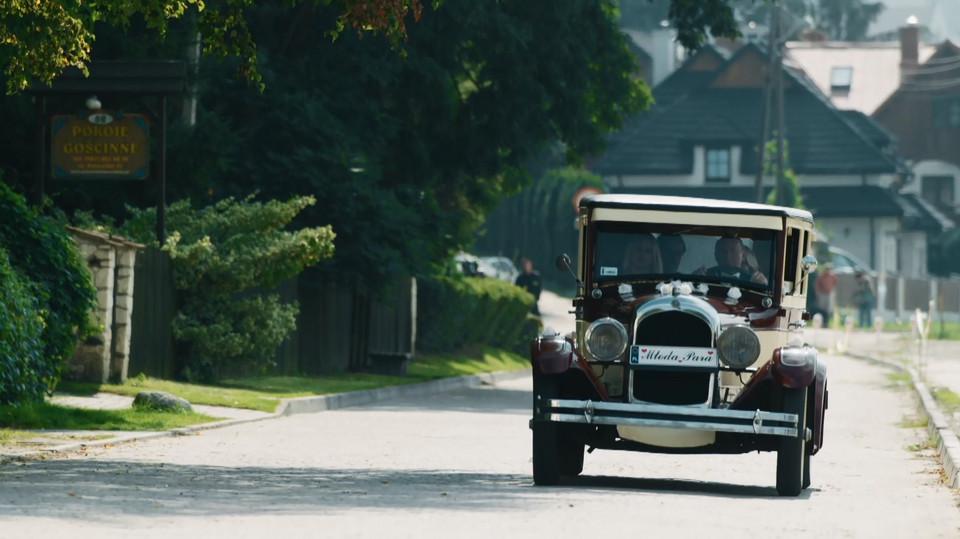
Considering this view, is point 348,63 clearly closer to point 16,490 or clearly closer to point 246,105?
point 246,105

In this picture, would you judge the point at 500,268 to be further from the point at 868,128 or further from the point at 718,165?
the point at 868,128

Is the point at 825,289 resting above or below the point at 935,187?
below

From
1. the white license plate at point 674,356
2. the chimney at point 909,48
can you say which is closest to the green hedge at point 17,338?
the white license plate at point 674,356

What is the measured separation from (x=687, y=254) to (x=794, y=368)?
1.62 metres

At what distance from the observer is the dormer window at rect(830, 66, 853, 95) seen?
10244cm

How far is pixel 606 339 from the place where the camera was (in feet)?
47.2

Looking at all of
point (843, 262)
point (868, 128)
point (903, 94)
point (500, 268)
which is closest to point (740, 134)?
point (868, 128)

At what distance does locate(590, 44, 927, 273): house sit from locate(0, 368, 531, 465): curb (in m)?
47.3

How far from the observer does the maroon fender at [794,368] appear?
1391 centimetres

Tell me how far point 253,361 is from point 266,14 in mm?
6894

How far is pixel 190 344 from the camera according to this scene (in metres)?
26.8

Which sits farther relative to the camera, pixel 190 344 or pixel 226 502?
pixel 190 344

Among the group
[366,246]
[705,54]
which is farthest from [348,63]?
[705,54]

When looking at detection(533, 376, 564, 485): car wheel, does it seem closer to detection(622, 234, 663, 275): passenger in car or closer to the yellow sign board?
detection(622, 234, 663, 275): passenger in car
